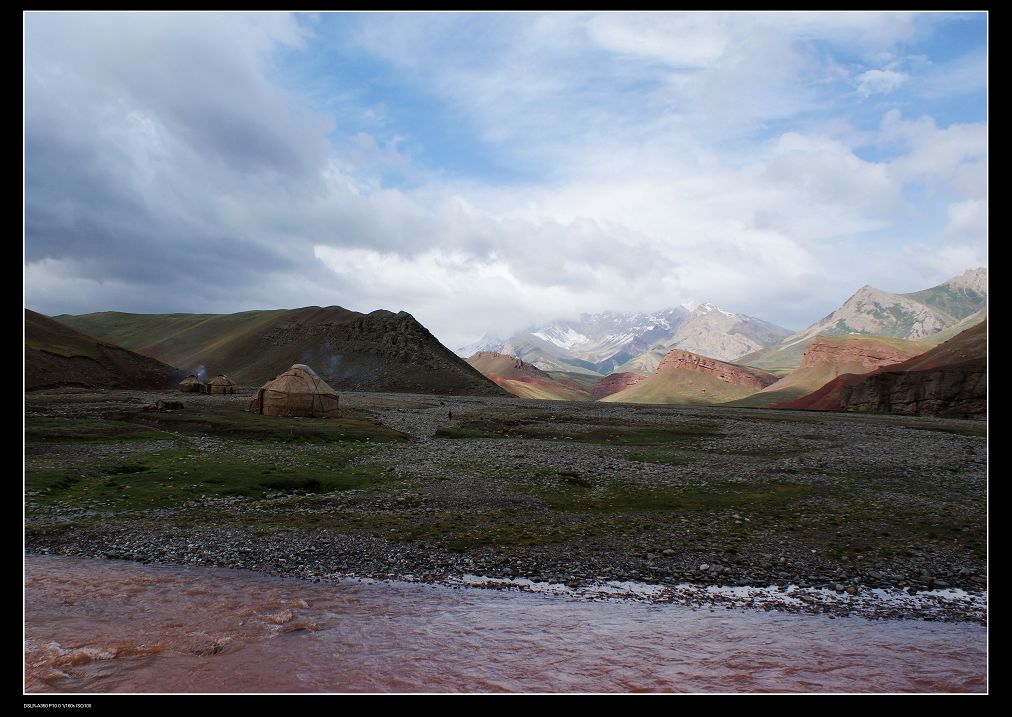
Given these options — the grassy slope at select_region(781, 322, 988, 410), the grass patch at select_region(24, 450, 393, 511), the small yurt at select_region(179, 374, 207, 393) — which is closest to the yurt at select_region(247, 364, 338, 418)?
the grass patch at select_region(24, 450, 393, 511)

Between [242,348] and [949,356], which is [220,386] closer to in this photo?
[242,348]

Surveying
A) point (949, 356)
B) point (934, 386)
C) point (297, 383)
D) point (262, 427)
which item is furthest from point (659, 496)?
point (949, 356)

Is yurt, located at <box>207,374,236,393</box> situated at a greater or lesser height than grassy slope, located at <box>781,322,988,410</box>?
lesser

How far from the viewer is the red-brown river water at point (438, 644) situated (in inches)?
380

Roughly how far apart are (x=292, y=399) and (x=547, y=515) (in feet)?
137

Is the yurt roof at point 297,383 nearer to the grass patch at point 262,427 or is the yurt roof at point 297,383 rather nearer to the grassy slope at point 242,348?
the grass patch at point 262,427

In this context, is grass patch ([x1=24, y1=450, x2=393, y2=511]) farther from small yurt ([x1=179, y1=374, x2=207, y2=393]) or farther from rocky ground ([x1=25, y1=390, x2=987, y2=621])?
small yurt ([x1=179, y1=374, x2=207, y2=393])

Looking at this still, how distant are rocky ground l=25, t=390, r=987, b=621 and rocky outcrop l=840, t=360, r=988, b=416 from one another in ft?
226

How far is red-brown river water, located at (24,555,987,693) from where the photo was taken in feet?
31.7

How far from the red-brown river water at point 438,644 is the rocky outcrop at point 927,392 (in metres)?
104

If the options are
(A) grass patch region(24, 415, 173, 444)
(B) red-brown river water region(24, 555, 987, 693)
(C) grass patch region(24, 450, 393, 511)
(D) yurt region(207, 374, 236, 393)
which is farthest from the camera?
(D) yurt region(207, 374, 236, 393)

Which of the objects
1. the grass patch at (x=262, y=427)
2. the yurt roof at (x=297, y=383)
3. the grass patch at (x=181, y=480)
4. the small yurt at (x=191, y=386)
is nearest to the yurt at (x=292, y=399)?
the yurt roof at (x=297, y=383)

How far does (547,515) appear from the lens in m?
21.1

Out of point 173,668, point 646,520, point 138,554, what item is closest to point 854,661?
point 646,520
